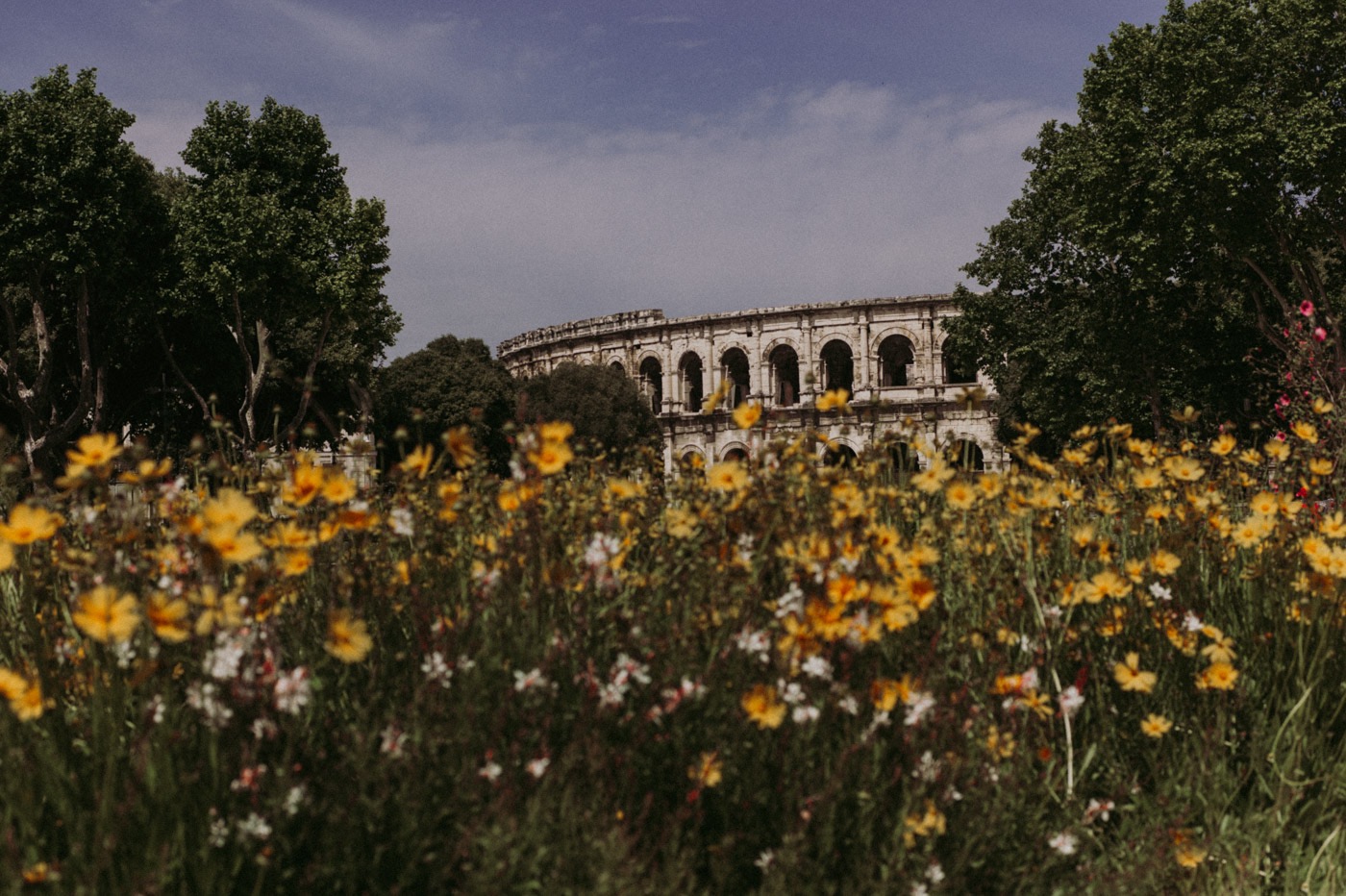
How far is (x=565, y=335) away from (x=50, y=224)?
1524 inches

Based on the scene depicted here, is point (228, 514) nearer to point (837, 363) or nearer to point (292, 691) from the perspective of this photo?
point (292, 691)

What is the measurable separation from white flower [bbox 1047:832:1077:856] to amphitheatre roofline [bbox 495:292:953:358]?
1789 inches

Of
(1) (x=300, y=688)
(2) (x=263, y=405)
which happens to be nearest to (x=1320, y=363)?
(1) (x=300, y=688)

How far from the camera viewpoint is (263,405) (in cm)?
2827

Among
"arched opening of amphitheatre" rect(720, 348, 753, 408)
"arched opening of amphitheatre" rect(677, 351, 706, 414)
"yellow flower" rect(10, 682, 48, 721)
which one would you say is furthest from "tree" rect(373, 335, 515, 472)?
"yellow flower" rect(10, 682, 48, 721)

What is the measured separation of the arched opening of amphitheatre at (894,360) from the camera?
4919 cm

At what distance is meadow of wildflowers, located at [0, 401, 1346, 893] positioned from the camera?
6.73 feet

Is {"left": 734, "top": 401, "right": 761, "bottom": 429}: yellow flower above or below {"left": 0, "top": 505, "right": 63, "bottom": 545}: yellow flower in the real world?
above

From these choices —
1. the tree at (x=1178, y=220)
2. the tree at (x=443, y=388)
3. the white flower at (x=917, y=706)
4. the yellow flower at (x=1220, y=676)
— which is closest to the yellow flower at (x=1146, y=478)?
the yellow flower at (x=1220, y=676)

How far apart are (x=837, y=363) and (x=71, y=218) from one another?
1442 inches

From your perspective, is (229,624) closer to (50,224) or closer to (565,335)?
(50,224)

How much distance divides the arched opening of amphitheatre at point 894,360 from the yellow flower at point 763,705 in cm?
4751

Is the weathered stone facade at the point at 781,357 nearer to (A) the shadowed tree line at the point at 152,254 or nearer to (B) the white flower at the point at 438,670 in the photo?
(A) the shadowed tree line at the point at 152,254

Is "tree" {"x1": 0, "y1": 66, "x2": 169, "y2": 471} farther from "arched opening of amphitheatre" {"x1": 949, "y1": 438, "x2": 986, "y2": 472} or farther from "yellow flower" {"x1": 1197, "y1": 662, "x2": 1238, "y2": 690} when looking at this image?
"yellow flower" {"x1": 1197, "y1": 662, "x2": 1238, "y2": 690}
